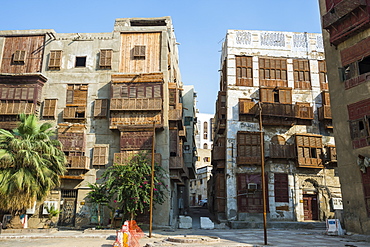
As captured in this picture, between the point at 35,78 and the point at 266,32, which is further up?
the point at 266,32

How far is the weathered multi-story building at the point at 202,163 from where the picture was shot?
64062 millimetres

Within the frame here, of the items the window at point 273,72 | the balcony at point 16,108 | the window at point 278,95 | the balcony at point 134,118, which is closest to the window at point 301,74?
the window at point 273,72

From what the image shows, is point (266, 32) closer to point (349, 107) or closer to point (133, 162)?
point (349, 107)

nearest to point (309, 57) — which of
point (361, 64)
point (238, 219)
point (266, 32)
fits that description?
point (266, 32)

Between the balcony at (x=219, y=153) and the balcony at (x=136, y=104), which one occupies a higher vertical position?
the balcony at (x=136, y=104)

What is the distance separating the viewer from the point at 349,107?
74.2 ft

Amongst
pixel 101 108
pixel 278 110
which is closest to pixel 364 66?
pixel 278 110

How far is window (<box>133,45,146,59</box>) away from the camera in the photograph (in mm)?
30359

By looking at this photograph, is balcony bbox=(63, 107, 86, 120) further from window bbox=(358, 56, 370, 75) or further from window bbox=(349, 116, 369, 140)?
window bbox=(358, 56, 370, 75)

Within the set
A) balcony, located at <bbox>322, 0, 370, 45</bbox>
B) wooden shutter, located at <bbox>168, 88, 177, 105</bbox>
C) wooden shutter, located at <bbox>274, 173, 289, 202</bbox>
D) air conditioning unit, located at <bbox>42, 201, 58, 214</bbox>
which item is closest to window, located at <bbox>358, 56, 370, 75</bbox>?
balcony, located at <bbox>322, 0, 370, 45</bbox>

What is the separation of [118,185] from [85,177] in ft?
14.3

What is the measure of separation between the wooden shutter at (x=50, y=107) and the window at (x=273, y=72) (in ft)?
60.8

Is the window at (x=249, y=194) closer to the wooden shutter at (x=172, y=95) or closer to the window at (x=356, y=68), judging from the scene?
the wooden shutter at (x=172, y=95)

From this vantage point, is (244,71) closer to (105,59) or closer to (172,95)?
(172,95)
